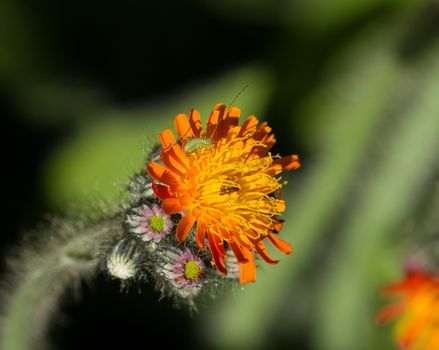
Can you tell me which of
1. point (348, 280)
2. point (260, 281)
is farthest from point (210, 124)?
point (348, 280)

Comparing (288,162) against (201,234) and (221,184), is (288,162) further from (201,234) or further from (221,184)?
(201,234)

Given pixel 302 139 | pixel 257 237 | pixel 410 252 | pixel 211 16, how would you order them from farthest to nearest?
pixel 302 139
pixel 211 16
pixel 410 252
pixel 257 237

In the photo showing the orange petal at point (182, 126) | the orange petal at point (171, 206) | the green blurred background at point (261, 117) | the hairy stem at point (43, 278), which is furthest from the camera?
the green blurred background at point (261, 117)

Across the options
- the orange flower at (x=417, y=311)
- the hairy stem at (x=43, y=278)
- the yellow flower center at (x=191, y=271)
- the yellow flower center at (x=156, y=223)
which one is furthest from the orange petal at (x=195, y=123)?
the orange flower at (x=417, y=311)

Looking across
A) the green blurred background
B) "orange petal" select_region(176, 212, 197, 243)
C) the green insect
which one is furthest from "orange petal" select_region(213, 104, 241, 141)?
the green blurred background

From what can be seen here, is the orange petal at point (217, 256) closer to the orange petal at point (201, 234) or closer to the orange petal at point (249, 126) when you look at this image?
the orange petal at point (201, 234)

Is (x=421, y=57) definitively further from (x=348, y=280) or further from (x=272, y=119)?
(x=348, y=280)
